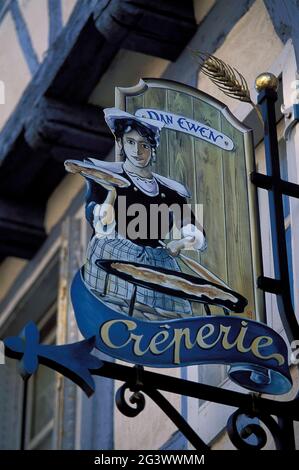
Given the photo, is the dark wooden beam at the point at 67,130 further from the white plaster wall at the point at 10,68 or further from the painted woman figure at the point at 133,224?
the painted woman figure at the point at 133,224

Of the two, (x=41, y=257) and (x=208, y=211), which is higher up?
(x=41, y=257)

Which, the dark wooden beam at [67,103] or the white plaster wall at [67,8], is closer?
the dark wooden beam at [67,103]

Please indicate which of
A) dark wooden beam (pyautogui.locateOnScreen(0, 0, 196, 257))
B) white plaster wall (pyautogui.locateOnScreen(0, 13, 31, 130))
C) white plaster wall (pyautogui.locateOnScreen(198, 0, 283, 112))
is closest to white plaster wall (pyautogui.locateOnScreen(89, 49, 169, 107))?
dark wooden beam (pyautogui.locateOnScreen(0, 0, 196, 257))

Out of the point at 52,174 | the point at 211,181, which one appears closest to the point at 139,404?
the point at 211,181

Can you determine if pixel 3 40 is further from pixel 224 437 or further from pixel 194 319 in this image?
pixel 194 319

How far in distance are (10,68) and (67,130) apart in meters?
1.35

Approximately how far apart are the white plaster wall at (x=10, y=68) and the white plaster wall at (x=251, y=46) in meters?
2.24

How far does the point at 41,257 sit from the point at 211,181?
410cm

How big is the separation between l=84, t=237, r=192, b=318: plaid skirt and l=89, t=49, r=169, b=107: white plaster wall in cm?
302

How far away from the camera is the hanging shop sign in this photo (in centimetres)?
501

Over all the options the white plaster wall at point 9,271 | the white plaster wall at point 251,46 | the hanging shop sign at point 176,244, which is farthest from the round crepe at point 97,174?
the white plaster wall at point 9,271

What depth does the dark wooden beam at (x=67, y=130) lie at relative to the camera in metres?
8.18

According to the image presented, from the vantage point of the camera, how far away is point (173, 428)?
7230 mm

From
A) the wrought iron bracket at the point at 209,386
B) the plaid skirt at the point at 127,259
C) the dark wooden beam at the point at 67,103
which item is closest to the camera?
the wrought iron bracket at the point at 209,386
